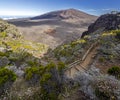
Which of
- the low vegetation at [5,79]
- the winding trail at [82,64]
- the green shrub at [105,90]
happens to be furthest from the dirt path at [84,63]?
the green shrub at [105,90]

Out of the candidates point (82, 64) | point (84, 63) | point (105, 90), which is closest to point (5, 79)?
point (105, 90)

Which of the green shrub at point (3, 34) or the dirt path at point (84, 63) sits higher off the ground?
the dirt path at point (84, 63)

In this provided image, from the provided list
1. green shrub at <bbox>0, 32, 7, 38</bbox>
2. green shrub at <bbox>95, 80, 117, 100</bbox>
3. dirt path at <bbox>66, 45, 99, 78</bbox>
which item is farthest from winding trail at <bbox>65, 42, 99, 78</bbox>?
green shrub at <bbox>0, 32, 7, 38</bbox>

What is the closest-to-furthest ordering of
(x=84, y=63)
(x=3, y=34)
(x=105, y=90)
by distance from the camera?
(x=105, y=90), (x=84, y=63), (x=3, y=34)

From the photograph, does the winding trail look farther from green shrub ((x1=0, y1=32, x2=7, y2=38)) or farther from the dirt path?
green shrub ((x1=0, y1=32, x2=7, y2=38))

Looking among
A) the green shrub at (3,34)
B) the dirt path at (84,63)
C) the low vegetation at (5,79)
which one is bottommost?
the green shrub at (3,34)

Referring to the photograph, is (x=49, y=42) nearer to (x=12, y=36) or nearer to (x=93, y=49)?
(x=12, y=36)

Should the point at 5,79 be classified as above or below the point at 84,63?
above

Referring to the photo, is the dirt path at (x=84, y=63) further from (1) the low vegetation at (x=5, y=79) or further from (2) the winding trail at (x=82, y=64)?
(1) the low vegetation at (x=5, y=79)

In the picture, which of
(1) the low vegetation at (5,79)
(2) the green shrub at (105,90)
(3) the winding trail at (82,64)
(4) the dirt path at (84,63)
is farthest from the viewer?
(3) the winding trail at (82,64)

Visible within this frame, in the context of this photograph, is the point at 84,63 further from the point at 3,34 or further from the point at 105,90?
the point at 3,34
